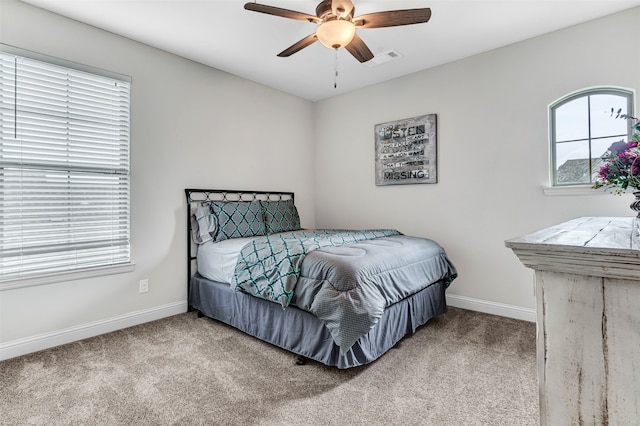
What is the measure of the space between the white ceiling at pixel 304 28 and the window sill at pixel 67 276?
202cm

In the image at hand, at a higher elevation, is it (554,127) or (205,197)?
(554,127)

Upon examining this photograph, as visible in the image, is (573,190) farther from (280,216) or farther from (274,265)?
(280,216)

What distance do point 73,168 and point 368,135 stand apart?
3.03 m

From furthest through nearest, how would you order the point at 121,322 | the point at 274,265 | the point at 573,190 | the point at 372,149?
the point at 372,149, the point at 121,322, the point at 573,190, the point at 274,265

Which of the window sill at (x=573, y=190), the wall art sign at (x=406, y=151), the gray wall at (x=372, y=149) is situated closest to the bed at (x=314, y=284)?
the gray wall at (x=372, y=149)

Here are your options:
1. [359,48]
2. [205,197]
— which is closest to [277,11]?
[359,48]

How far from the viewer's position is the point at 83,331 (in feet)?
8.47

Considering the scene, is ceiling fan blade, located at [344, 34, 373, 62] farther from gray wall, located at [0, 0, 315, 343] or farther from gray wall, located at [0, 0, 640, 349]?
gray wall, located at [0, 0, 315, 343]

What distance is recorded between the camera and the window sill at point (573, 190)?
100 inches

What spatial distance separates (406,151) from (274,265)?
218cm

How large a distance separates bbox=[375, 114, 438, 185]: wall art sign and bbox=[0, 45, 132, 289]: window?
267cm

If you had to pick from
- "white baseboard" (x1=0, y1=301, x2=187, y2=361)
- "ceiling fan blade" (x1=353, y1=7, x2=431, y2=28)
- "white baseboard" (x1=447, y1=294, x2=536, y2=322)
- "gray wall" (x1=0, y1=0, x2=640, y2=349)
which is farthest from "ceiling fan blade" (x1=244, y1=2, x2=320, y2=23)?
"white baseboard" (x1=447, y1=294, x2=536, y2=322)

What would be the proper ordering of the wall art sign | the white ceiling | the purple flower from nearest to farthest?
the purple flower < the white ceiling < the wall art sign

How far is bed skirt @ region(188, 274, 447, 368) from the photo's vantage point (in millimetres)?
2025
